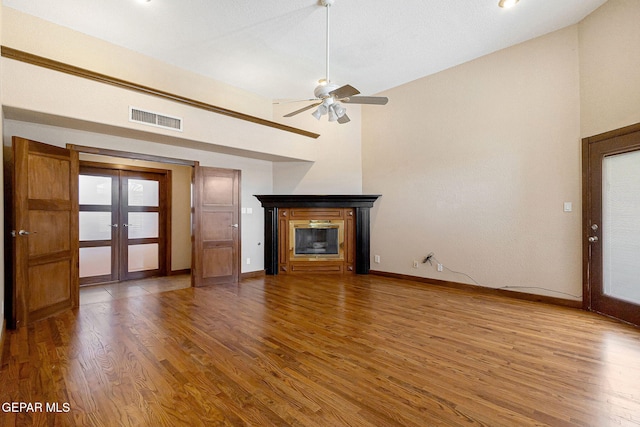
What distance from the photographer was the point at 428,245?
5.11m

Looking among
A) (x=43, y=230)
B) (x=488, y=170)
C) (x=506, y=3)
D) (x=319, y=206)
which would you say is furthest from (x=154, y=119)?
(x=488, y=170)

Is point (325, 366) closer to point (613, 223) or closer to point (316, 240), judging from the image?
point (613, 223)

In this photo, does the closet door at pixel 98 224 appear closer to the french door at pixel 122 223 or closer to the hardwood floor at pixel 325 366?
the french door at pixel 122 223

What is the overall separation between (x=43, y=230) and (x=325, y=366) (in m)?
3.44

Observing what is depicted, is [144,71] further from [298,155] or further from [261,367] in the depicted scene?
[261,367]

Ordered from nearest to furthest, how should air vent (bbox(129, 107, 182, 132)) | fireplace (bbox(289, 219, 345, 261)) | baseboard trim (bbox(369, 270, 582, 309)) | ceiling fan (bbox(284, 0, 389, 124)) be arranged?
1. ceiling fan (bbox(284, 0, 389, 124))
2. air vent (bbox(129, 107, 182, 132))
3. baseboard trim (bbox(369, 270, 582, 309))
4. fireplace (bbox(289, 219, 345, 261))

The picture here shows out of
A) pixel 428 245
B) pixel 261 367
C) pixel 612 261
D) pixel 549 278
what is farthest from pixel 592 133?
pixel 261 367

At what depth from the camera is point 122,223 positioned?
5.58 m

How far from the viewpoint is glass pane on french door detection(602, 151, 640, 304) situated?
3.15 meters

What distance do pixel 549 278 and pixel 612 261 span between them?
698mm

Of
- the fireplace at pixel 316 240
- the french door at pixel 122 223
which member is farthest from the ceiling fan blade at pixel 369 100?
the french door at pixel 122 223

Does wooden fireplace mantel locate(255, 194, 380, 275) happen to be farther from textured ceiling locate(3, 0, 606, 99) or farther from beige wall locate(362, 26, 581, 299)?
textured ceiling locate(3, 0, 606, 99)

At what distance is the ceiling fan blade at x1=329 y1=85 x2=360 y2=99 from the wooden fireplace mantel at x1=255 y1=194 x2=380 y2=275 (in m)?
2.86

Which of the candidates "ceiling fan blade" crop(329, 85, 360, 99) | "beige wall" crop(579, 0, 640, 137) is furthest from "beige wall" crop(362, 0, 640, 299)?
"ceiling fan blade" crop(329, 85, 360, 99)
